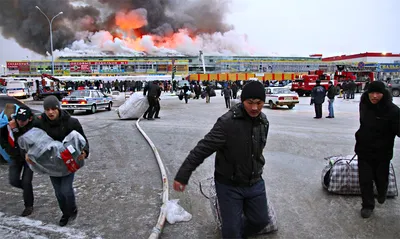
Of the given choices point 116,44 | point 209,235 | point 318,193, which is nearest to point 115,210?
point 209,235

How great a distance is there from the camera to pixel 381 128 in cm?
385

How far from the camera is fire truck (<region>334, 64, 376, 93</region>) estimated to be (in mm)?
35375

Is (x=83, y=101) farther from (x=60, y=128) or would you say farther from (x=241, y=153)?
(x=241, y=153)

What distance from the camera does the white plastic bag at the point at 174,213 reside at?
394 centimetres

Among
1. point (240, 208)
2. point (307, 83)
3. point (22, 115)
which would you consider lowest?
point (240, 208)

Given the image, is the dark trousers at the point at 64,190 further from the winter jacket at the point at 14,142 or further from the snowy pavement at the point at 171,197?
the winter jacket at the point at 14,142

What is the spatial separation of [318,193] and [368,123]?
144 cm

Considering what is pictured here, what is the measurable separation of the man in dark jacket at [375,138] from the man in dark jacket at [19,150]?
4077 mm

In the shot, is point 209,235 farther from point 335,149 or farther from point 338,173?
point 335,149

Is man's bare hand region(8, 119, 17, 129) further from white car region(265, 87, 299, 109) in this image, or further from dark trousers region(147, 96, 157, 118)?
white car region(265, 87, 299, 109)

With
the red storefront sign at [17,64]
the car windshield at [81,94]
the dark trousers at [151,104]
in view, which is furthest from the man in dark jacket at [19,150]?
the red storefront sign at [17,64]

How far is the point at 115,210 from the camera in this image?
431cm

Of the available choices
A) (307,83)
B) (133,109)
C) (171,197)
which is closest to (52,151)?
(171,197)

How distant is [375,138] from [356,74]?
37.5 meters
